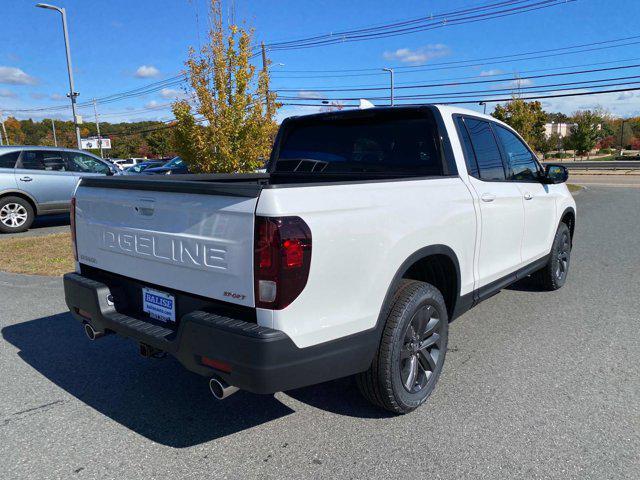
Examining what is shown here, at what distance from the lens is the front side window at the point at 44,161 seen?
10406mm

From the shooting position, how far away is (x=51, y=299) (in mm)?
5516

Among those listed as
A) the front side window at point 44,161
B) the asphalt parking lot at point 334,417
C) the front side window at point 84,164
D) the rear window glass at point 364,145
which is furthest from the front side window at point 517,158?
the front side window at point 44,161

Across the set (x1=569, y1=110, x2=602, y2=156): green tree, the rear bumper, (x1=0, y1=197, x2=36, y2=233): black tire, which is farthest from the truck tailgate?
(x1=569, y1=110, x2=602, y2=156): green tree

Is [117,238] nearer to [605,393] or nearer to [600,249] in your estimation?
[605,393]

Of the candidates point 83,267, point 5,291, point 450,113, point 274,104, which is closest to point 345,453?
point 83,267

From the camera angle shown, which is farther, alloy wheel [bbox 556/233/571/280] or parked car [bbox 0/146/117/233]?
parked car [bbox 0/146/117/233]

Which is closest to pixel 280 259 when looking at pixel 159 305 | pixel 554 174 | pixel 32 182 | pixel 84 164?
pixel 159 305

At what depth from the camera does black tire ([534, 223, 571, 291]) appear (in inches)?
214

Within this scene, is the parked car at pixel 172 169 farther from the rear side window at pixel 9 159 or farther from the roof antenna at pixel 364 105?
the roof antenna at pixel 364 105

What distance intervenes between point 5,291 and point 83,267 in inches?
128

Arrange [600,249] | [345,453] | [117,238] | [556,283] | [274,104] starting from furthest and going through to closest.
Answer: [274,104] < [600,249] < [556,283] < [117,238] < [345,453]

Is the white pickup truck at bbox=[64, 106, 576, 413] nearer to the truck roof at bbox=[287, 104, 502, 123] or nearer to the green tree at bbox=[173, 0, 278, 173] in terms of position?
the truck roof at bbox=[287, 104, 502, 123]

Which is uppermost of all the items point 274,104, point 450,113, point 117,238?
point 274,104

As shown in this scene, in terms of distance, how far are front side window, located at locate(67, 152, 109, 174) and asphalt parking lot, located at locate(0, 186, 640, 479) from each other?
7.36m
